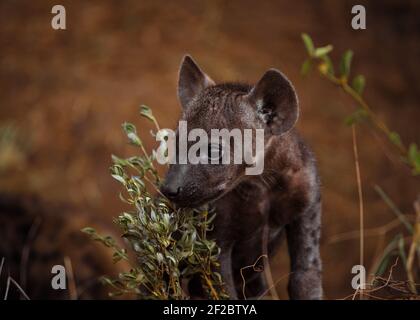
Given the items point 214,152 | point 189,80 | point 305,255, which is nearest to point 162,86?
point 189,80

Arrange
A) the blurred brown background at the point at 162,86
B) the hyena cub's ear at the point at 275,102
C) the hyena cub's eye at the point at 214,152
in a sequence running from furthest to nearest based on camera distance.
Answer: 1. the blurred brown background at the point at 162,86
2. the hyena cub's ear at the point at 275,102
3. the hyena cub's eye at the point at 214,152

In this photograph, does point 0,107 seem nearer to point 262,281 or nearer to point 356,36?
point 356,36

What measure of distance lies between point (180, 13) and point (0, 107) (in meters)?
3.20

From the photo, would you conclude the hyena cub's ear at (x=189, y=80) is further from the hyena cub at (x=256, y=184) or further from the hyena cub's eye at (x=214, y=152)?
the hyena cub's eye at (x=214, y=152)

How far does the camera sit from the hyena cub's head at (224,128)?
12.6 ft

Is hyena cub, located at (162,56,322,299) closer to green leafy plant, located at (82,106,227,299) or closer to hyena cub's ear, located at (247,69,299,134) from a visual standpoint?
hyena cub's ear, located at (247,69,299,134)

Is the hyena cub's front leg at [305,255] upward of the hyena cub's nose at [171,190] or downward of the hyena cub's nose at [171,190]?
downward

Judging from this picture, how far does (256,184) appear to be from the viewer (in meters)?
4.38

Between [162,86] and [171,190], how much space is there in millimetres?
7002

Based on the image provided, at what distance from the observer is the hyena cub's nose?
3.77 m

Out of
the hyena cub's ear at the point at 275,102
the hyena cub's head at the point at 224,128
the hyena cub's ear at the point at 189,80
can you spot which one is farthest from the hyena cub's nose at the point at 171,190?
the hyena cub's ear at the point at 189,80

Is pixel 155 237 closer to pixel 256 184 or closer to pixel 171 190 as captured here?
pixel 171 190

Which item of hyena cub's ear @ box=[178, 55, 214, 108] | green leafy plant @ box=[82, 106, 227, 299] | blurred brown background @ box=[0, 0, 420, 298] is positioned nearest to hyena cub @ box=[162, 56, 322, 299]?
hyena cub's ear @ box=[178, 55, 214, 108]

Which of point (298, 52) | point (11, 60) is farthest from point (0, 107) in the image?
point (298, 52)
